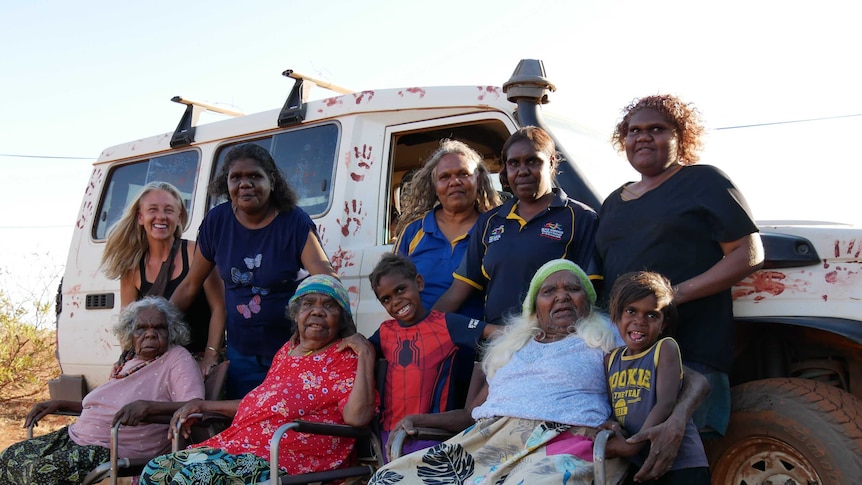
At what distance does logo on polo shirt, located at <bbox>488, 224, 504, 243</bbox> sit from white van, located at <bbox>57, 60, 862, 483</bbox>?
482 millimetres

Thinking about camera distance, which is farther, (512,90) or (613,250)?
(512,90)

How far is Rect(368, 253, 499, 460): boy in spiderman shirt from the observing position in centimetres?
378

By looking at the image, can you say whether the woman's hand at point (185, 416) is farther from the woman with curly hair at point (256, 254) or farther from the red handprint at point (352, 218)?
the red handprint at point (352, 218)

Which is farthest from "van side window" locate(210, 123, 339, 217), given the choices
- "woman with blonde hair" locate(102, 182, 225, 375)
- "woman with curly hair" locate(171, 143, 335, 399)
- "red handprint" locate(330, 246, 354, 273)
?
"woman with blonde hair" locate(102, 182, 225, 375)

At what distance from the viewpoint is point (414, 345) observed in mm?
3834

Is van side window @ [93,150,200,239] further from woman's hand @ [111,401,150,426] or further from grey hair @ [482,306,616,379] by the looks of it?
grey hair @ [482,306,616,379]

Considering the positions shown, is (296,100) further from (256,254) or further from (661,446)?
(661,446)

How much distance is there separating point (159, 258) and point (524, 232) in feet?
7.88

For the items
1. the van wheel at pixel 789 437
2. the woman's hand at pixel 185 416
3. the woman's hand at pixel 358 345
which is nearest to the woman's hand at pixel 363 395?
the woman's hand at pixel 358 345

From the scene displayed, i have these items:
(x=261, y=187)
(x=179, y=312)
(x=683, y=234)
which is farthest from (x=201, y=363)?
(x=683, y=234)

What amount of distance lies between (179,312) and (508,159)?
2.07 m

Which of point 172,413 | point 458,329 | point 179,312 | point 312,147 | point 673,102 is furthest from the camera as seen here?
Answer: point 312,147

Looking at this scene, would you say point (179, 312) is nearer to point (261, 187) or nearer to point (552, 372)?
point (261, 187)

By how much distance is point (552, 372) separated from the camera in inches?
127
